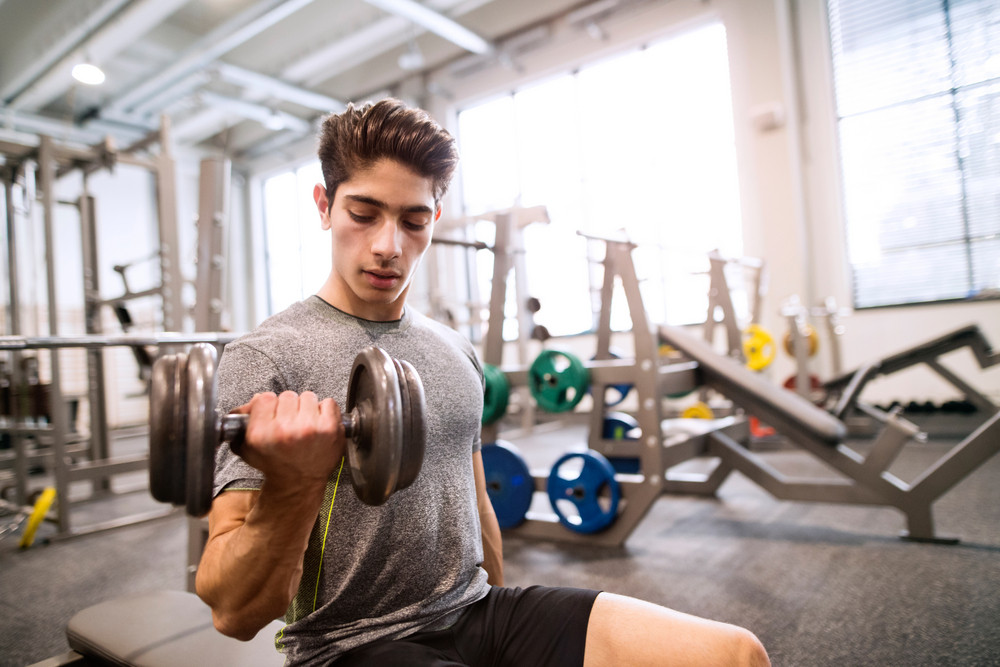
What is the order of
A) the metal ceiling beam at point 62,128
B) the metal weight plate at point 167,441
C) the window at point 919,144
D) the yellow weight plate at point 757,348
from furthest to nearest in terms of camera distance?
the metal ceiling beam at point 62,128
the window at point 919,144
the yellow weight plate at point 757,348
the metal weight plate at point 167,441

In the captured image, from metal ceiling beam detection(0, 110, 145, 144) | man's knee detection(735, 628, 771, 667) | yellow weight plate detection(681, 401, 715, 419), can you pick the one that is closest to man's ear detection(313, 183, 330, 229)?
man's knee detection(735, 628, 771, 667)

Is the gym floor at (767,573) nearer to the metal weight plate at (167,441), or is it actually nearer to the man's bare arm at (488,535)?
the man's bare arm at (488,535)

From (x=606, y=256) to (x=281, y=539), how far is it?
2.15 meters

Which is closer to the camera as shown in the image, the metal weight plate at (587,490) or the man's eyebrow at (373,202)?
the man's eyebrow at (373,202)

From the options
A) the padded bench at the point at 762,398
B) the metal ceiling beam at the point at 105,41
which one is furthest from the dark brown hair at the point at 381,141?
the metal ceiling beam at the point at 105,41

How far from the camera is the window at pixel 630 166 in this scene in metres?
5.85

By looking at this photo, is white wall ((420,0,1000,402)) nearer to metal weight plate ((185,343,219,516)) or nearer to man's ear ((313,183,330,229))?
man's ear ((313,183,330,229))

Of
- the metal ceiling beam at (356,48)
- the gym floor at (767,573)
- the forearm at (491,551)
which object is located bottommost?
the gym floor at (767,573)

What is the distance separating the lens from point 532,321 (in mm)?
2832

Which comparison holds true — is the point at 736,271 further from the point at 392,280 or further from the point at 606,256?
the point at 392,280

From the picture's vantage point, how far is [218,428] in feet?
1.90

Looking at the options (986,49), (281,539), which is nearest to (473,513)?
(281,539)

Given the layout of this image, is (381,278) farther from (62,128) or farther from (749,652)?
(62,128)

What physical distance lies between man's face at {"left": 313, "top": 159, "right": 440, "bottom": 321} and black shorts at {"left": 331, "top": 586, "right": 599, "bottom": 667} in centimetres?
43
